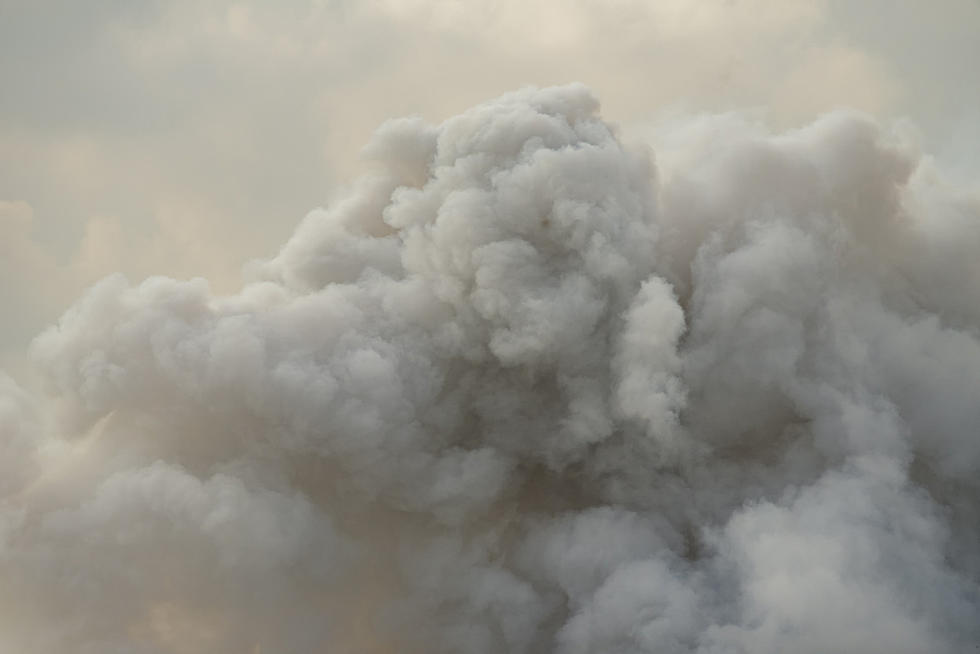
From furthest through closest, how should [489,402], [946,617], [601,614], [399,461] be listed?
[489,402] < [399,461] < [601,614] < [946,617]

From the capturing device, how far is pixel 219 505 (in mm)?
25750

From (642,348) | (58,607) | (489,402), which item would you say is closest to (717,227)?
(642,348)

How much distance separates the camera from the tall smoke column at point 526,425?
84.5 feet

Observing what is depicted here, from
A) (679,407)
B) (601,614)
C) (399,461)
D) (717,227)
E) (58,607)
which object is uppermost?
(717,227)

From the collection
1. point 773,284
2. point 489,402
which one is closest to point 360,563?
point 489,402

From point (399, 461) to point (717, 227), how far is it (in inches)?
546

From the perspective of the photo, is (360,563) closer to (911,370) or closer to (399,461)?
(399,461)

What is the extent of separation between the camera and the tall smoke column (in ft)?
84.5

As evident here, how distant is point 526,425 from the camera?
29797 millimetres

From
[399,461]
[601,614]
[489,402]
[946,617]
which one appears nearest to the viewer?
[946,617]

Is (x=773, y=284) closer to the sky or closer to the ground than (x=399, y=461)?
closer to the sky

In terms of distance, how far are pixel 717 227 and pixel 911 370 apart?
8.36 m

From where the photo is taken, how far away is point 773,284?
93.5 ft

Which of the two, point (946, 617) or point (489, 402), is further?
point (489, 402)
